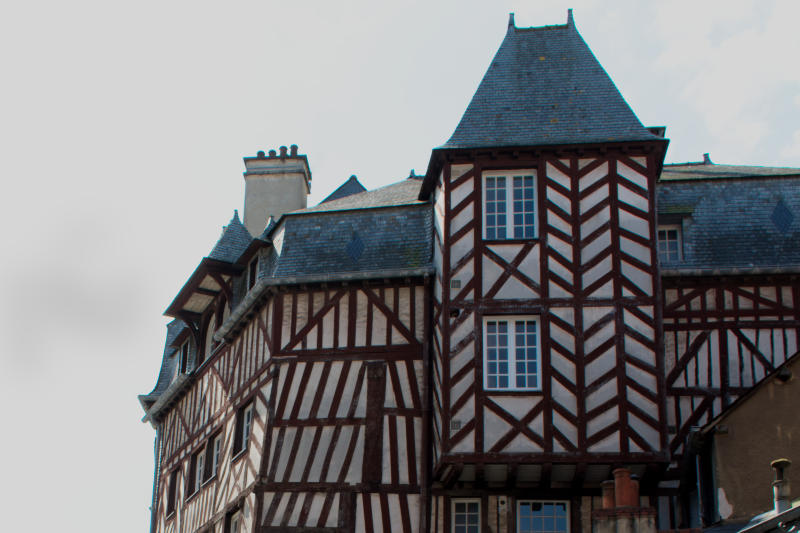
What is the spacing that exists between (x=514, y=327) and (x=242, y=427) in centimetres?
568

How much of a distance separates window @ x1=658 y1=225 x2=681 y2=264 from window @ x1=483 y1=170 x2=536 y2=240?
285 cm

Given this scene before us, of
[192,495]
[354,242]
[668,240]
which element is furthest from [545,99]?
[192,495]

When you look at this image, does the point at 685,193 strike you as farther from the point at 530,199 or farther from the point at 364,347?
the point at 364,347

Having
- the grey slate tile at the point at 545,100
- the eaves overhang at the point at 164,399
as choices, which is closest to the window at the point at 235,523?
the eaves overhang at the point at 164,399

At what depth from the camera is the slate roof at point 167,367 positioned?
97.1 feet

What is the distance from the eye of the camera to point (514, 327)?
20.7 meters

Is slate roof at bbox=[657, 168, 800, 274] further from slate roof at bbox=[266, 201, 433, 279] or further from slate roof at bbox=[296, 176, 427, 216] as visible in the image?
slate roof at bbox=[296, 176, 427, 216]

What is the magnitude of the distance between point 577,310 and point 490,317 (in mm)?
1326

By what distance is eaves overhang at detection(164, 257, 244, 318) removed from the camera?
25.5 metres

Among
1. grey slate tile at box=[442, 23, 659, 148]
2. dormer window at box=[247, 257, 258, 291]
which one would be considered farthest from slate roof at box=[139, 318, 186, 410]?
grey slate tile at box=[442, 23, 659, 148]

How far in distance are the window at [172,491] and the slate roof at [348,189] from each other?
6389 mm

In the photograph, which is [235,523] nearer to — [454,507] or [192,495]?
[192,495]

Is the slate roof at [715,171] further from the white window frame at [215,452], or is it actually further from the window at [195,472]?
the window at [195,472]

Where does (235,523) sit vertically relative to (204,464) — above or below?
below
